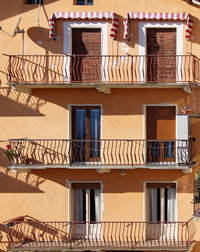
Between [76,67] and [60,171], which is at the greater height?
[76,67]

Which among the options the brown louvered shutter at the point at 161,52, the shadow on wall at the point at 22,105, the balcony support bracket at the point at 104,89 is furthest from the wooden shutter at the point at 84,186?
the brown louvered shutter at the point at 161,52

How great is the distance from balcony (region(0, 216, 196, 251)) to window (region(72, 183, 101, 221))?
29 cm

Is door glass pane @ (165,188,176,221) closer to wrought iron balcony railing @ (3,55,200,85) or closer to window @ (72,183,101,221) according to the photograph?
window @ (72,183,101,221)

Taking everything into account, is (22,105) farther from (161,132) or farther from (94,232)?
(94,232)

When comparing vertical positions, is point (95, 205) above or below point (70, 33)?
below

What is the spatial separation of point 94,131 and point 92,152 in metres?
0.82

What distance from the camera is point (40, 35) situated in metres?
18.7

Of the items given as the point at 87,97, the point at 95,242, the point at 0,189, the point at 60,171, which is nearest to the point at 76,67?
the point at 87,97

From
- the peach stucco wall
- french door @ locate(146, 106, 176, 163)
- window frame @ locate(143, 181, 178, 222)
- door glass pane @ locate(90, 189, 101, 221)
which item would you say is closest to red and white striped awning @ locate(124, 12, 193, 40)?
french door @ locate(146, 106, 176, 163)

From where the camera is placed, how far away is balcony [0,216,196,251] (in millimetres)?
18125

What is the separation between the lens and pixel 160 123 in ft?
61.0

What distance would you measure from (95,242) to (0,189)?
165 inches

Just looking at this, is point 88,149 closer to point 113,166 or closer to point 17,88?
point 113,166

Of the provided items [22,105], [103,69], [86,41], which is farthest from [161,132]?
[22,105]
